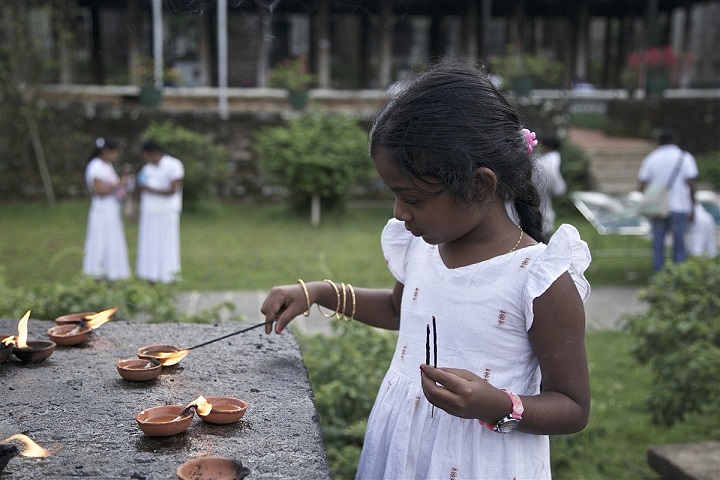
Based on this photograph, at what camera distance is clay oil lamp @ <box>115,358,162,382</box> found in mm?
1985

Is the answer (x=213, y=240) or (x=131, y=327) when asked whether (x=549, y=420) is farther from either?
(x=213, y=240)

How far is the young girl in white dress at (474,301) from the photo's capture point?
1782mm

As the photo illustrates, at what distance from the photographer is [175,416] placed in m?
Result: 1.70

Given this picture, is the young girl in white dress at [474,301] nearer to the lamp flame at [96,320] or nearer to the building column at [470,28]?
the lamp flame at [96,320]

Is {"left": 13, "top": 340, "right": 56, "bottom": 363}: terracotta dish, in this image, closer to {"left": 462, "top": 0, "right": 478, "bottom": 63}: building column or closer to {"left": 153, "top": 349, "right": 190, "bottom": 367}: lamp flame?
{"left": 153, "top": 349, "right": 190, "bottom": 367}: lamp flame

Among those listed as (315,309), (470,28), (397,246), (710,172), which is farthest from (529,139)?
(470,28)

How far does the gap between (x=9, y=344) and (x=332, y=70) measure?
21492 millimetres

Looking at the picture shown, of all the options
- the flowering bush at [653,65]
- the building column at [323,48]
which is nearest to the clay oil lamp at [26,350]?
the flowering bush at [653,65]

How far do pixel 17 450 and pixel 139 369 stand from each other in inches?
21.6

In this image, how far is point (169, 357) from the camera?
209 centimetres

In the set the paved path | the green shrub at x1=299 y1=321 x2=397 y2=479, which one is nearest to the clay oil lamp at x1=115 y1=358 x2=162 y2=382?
the green shrub at x1=299 y1=321 x2=397 y2=479

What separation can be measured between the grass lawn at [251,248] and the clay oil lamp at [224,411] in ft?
17.2

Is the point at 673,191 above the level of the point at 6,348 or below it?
below

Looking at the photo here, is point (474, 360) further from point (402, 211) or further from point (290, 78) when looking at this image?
point (290, 78)
